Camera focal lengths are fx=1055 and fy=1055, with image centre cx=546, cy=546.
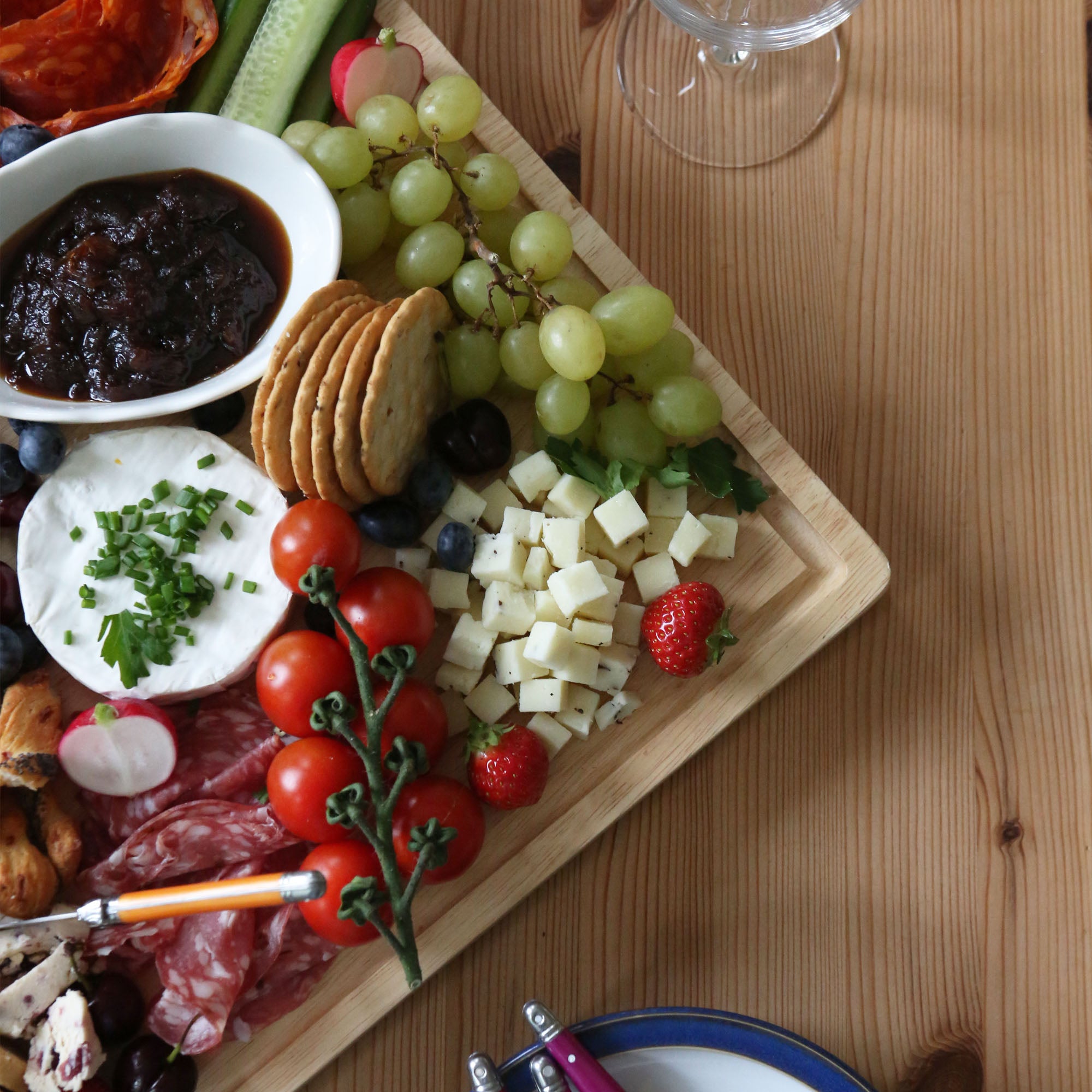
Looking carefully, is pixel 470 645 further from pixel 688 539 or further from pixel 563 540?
pixel 688 539

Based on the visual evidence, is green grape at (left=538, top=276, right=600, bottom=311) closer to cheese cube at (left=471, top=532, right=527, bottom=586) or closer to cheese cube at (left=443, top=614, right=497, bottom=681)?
cheese cube at (left=471, top=532, right=527, bottom=586)

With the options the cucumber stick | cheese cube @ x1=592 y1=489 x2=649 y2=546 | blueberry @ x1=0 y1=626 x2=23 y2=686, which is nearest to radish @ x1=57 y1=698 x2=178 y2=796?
blueberry @ x1=0 y1=626 x2=23 y2=686

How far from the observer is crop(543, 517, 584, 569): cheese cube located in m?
1.52

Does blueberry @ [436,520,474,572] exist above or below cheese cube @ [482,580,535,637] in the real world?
above

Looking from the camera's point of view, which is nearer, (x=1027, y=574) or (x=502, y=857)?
(x=502, y=857)

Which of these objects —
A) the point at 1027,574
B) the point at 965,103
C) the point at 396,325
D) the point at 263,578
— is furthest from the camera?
the point at 965,103

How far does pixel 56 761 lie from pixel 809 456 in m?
1.21

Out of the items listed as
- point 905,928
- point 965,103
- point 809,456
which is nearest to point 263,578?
point 809,456

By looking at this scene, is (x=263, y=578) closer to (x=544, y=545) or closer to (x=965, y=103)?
(x=544, y=545)

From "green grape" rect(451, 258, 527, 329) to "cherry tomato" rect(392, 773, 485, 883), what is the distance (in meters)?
0.67

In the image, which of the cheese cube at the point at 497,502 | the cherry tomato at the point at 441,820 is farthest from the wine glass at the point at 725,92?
the cherry tomato at the point at 441,820

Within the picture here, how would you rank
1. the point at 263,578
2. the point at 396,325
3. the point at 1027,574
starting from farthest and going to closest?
1. the point at 1027,574
2. the point at 263,578
3. the point at 396,325

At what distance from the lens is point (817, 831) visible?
62.6 inches

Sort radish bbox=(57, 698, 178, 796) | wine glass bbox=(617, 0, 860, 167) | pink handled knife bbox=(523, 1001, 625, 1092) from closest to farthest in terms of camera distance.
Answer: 1. pink handled knife bbox=(523, 1001, 625, 1092)
2. radish bbox=(57, 698, 178, 796)
3. wine glass bbox=(617, 0, 860, 167)
